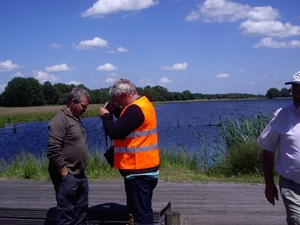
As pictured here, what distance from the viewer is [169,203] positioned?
554 cm

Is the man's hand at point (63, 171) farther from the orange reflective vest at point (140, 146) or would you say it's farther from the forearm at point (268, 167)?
the forearm at point (268, 167)

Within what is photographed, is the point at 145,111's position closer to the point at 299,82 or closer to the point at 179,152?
the point at 299,82

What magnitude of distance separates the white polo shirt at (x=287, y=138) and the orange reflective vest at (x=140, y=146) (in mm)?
1075

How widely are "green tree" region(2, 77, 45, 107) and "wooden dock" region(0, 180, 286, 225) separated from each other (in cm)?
7764

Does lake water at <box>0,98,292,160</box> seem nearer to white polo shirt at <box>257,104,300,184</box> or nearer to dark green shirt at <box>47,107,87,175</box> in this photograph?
dark green shirt at <box>47,107,87,175</box>

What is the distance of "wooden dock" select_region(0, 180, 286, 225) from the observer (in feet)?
17.8

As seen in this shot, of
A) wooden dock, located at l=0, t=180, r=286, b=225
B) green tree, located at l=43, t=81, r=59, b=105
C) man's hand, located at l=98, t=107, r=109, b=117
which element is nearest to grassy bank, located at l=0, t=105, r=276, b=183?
wooden dock, located at l=0, t=180, r=286, b=225

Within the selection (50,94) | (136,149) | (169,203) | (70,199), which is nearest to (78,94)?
(136,149)

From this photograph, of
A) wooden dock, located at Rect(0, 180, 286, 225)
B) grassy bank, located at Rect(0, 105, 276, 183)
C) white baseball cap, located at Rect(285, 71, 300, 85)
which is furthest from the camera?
grassy bank, located at Rect(0, 105, 276, 183)

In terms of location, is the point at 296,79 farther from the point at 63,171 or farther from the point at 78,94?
the point at 63,171

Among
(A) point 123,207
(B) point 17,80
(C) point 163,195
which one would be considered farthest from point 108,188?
(B) point 17,80

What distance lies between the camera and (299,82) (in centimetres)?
388

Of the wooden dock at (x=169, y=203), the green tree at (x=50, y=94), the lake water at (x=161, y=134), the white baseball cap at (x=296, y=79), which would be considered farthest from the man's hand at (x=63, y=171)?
the green tree at (x=50, y=94)

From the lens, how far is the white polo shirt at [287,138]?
3.92 meters
